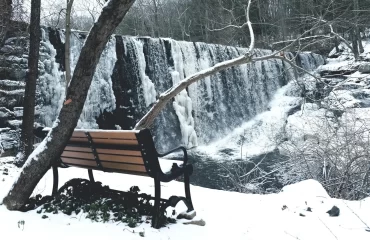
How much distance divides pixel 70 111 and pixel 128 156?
2.10 feet

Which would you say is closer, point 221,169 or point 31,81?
A: point 31,81

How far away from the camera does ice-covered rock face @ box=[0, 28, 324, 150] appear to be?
1038 cm

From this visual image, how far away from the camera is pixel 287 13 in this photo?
22703 mm

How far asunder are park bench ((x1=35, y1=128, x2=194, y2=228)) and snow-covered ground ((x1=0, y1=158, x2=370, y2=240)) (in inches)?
9.2

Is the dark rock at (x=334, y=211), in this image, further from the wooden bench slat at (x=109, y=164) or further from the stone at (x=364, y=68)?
the stone at (x=364, y=68)

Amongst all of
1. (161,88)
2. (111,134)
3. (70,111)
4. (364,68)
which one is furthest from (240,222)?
(364,68)

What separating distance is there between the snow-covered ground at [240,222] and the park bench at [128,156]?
0.23 metres

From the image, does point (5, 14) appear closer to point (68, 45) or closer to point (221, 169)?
point (68, 45)

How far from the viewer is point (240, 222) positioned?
3.28m

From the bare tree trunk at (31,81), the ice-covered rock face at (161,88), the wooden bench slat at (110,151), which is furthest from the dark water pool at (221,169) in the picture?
the wooden bench slat at (110,151)

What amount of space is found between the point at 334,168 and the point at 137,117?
25.1ft

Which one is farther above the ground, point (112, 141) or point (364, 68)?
point (112, 141)

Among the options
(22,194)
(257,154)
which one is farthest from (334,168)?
(257,154)

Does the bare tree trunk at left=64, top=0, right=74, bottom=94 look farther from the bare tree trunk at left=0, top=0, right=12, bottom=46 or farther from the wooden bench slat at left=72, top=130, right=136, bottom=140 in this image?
the wooden bench slat at left=72, top=130, right=136, bottom=140
